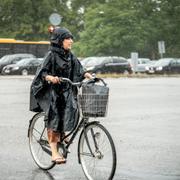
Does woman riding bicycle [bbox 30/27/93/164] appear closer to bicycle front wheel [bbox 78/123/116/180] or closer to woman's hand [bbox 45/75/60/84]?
woman's hand [bbox 45/75/60/84]

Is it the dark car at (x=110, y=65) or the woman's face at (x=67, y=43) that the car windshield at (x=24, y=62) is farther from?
the woman's face at (x=67, y=43)

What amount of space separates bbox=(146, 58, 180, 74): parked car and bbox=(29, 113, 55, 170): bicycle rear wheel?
44.6m

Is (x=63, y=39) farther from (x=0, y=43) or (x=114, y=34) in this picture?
(x=114, y=34)

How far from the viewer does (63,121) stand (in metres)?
7.33

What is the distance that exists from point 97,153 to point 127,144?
11.1 feet

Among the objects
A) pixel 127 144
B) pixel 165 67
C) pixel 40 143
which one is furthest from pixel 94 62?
pixel 40 143

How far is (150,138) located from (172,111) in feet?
17.8

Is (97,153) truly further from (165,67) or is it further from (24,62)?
(165,67)

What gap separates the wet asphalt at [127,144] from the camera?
7.74 metres

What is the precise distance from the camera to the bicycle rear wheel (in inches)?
314

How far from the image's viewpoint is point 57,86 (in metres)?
7.39

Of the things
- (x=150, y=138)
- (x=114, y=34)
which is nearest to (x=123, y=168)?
(x=150, y=138)

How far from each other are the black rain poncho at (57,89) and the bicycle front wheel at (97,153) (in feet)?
0.92

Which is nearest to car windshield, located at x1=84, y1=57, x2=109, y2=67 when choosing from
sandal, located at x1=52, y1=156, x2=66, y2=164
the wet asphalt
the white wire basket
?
the wet asphalt
